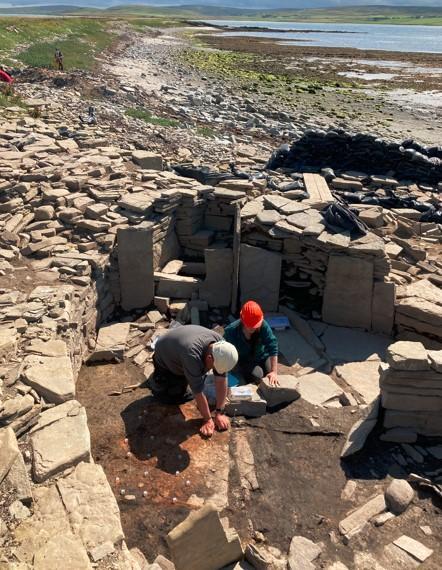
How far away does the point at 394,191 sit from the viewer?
13.0 m

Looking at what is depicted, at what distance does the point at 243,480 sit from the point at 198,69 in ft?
132

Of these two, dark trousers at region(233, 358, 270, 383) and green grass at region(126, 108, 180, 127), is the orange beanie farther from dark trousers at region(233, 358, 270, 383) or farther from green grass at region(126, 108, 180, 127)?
green grass at region(126, 108, 180, 127)

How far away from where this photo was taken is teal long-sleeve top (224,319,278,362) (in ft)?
21.2

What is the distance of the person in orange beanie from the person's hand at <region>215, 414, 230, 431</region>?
0.83 metres

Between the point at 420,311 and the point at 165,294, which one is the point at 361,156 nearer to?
the point at 420,311

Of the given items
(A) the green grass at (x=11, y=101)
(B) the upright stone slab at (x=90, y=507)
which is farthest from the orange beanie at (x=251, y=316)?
(A) the green grass at (x=11, y=101)

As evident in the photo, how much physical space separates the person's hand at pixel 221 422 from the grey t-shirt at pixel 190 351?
578mm

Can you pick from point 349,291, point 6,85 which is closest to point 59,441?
point 349,291

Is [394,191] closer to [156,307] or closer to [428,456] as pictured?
[156,307]

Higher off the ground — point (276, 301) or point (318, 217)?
point (318, 217)

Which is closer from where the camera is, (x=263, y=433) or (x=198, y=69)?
(x=263, y=433)

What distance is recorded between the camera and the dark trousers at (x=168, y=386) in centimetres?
601

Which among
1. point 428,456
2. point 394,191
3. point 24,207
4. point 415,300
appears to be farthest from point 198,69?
point 428,456

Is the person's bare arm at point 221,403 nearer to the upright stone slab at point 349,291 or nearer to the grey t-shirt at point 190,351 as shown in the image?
the grey t-shirt at point 190,351
